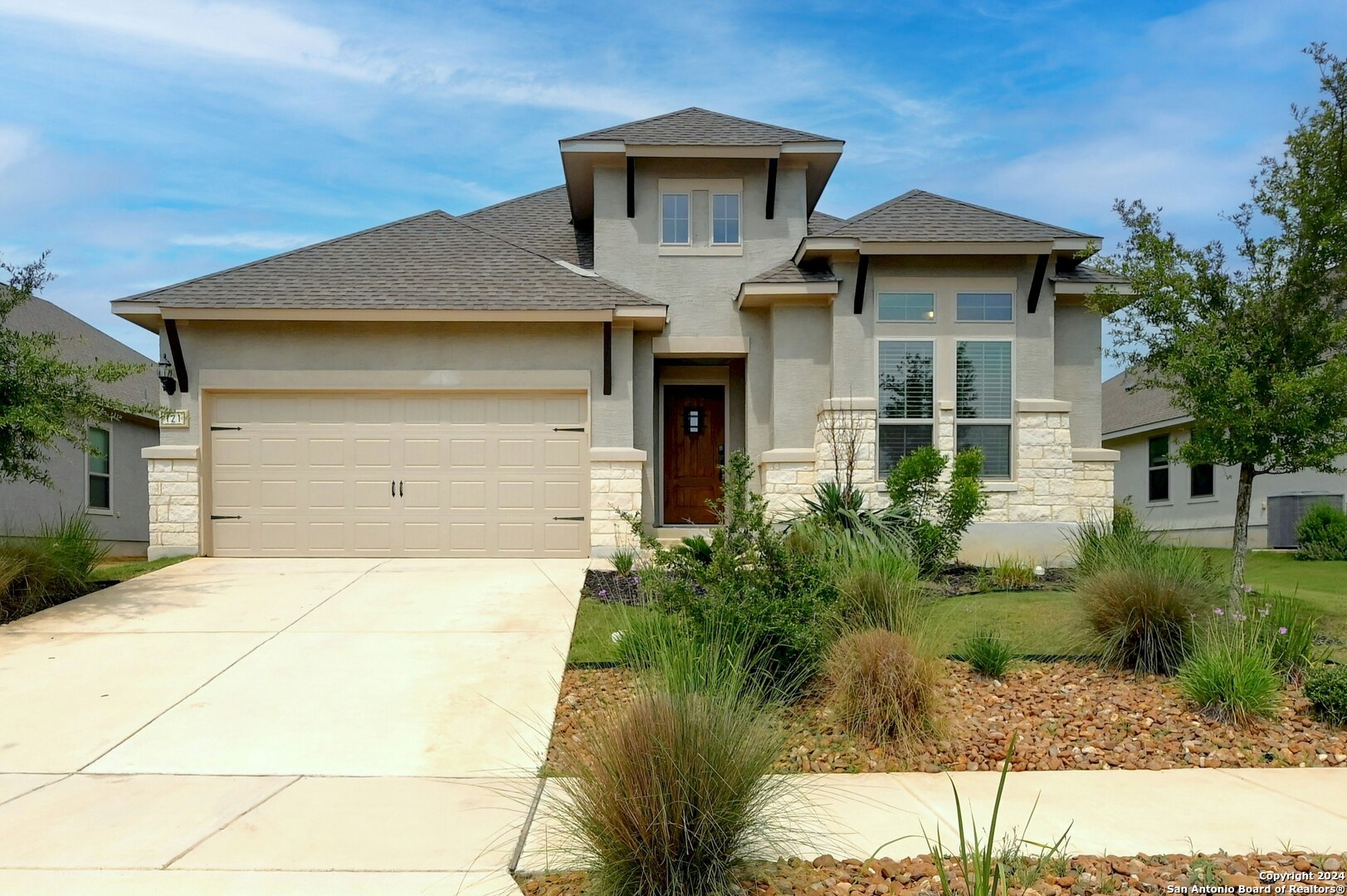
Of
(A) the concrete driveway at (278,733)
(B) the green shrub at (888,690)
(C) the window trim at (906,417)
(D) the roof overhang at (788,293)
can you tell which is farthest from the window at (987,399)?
(B) the green shrub at (888,690)

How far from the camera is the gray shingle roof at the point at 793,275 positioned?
13.3 m

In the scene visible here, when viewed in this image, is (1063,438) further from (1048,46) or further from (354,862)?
(354,862)

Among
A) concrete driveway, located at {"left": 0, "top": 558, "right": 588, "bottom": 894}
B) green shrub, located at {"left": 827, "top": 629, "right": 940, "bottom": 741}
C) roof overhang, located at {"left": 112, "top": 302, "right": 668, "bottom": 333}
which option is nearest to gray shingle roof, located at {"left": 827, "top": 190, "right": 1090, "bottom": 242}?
roof overhang, located at {"left": 112, "top": 302, "right": 668, "bottom": 333}

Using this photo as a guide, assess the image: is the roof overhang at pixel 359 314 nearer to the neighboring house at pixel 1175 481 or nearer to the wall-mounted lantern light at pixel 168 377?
the wall-mounted lantern light at pixel 168 377

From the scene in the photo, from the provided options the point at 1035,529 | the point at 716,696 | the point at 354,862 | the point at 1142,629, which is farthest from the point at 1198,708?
the point at 1035,529

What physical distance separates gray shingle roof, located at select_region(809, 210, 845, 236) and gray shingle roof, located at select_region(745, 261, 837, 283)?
1.66 metres

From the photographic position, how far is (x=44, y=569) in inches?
398

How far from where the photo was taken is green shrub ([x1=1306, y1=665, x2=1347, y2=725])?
20.9 feet

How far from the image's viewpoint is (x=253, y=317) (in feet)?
42.3

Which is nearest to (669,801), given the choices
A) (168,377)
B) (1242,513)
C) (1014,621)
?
(1014,621)

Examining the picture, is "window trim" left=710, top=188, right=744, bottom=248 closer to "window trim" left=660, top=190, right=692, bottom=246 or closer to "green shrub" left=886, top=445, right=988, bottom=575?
"window trim" left=660, top=190, right=692, bottom=246

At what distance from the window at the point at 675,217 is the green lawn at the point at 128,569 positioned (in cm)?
829

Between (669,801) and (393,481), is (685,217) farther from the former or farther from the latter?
(669,801)

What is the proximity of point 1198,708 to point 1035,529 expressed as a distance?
22.0ft
